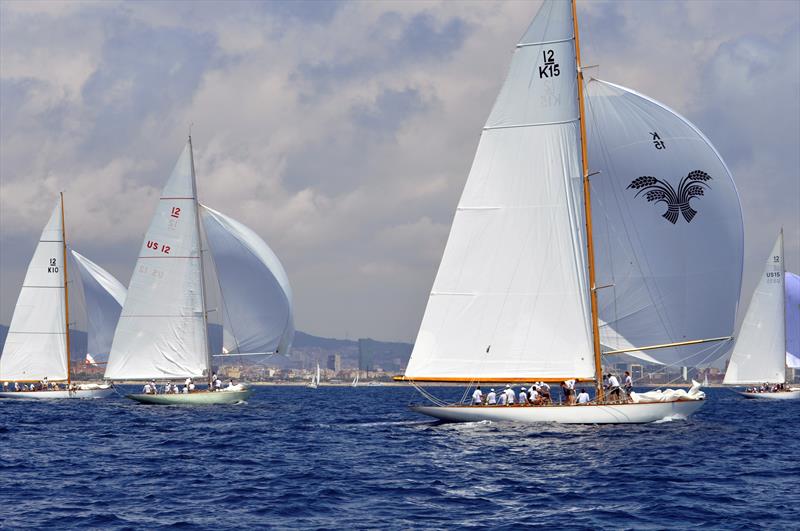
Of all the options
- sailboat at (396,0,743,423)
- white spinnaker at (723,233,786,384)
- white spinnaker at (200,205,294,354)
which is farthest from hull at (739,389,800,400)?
sailboat at (396,0,743,423)

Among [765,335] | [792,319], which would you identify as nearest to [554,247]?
[765,335]

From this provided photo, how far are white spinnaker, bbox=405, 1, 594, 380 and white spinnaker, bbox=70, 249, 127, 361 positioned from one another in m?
47.9

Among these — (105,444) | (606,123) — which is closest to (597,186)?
(606,123)

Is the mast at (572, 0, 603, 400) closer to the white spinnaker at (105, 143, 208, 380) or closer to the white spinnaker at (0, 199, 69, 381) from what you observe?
the white spinnaker at (105, 143, 208, 380)

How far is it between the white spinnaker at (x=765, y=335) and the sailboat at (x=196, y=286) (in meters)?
44.8

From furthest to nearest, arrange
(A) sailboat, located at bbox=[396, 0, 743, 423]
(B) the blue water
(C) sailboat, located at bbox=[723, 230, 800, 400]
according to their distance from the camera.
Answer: (C) sailboat, located at bbox=[723, 230, 800, 400], (A) sailboat, located at bbox=[396, 0, 743, 423], (B) the blue water

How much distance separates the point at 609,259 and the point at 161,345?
31921 millimetres

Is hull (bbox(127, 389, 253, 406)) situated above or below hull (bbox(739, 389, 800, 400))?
above

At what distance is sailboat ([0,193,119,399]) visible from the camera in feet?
236

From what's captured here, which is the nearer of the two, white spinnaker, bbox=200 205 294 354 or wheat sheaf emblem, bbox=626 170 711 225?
wheat sheaf emblem, bbox=626 170 711 225

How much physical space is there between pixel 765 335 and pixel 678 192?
5508cm

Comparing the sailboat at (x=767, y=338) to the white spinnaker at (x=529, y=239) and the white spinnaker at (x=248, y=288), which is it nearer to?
the white spinnaker at (x=248, y=288)

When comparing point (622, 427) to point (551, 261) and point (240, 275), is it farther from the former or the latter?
point (240, 275)

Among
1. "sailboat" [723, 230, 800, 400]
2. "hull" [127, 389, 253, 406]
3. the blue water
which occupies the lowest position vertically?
the blue water
